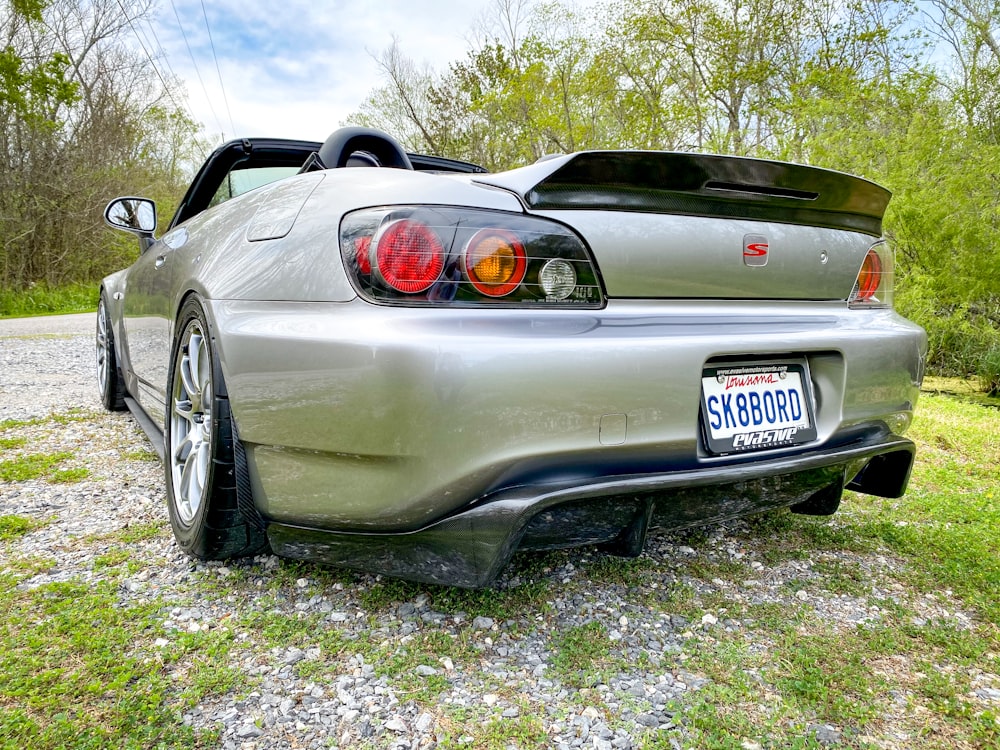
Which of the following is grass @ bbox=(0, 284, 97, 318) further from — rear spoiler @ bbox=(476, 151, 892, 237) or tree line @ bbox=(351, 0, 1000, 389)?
rear spoiler @ bbox=(476, 151, 892, 237)

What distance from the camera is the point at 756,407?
5.49 feet

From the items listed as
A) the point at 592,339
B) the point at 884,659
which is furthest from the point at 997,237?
the point at 592,339

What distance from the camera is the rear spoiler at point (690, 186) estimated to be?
150 cm

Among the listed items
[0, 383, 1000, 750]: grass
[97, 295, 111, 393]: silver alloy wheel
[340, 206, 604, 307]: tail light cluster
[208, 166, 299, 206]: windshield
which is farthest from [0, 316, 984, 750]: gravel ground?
[97, 295, 111, 393]: silver alloy wheel

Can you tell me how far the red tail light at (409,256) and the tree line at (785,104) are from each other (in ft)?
22.3

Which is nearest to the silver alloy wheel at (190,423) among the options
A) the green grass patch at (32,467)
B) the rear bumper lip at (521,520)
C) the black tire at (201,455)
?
the black tire at (201,455)

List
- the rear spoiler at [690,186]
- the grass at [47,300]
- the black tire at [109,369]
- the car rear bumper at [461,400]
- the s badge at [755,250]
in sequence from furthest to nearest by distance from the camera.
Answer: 1. the grass at [47,300]
2. the black tire at [109,369]
3. the s badge at [755,250]
4. the rear spoiler at [690,186]
5. the car rear bumper at [461,400]

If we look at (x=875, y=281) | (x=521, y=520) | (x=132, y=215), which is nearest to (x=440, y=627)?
(x=521, y=520)

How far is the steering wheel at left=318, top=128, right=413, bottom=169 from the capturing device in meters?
2.10

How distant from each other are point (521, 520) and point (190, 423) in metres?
1.37

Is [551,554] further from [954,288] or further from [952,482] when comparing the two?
[954,288]

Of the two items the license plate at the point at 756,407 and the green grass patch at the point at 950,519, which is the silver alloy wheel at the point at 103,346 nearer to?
the license plate at the point at 756,407

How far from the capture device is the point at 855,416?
1.84 m

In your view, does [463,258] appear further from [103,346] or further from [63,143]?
[63,143]
